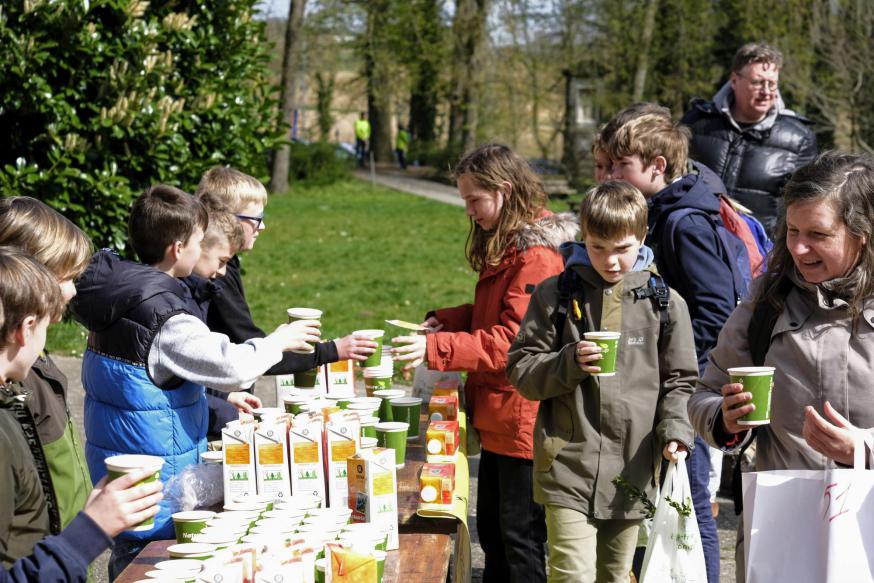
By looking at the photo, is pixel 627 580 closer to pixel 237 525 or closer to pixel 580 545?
pixel 580 545

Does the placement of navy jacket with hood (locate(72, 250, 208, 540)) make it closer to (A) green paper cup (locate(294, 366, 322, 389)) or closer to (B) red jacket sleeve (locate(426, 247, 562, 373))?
(A) green paper cup (locate(294, 366, 322, 389))

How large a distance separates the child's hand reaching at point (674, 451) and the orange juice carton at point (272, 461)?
A: 4.36 feet

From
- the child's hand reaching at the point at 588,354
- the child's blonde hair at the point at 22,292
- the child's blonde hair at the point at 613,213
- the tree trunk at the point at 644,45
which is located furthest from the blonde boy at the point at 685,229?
the tree trunk at the point at 644,45

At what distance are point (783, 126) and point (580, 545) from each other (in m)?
3.42

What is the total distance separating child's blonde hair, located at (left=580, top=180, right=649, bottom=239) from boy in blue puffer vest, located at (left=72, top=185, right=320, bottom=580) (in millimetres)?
1216

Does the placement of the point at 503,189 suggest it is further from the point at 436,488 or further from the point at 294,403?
the point at 436,488

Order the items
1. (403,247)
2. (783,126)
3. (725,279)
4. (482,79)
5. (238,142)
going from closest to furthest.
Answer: (725,279), (783,126), (238,142), (403,247), (482,79)

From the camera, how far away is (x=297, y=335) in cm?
393

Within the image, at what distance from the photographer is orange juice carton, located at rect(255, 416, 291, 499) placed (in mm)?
3328

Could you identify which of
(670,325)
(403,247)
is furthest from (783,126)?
(403,247)

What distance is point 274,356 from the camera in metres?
3.72

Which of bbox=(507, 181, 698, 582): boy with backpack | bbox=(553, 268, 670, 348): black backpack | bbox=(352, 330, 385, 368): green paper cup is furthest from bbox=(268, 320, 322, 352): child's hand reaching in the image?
bbox=(553, 268, 670, 348): black backpack

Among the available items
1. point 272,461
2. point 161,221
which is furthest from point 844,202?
point 161,221

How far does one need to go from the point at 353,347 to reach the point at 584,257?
108 cm
